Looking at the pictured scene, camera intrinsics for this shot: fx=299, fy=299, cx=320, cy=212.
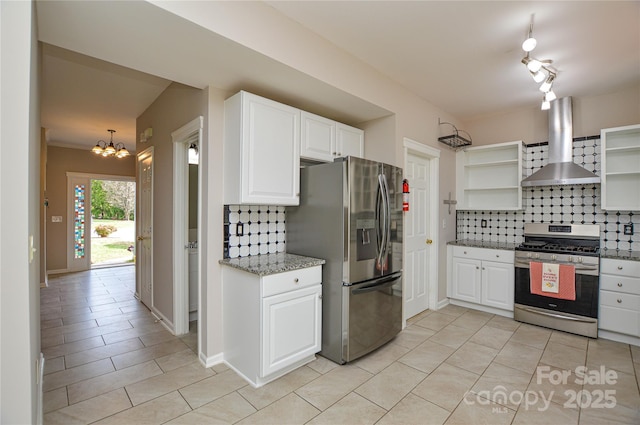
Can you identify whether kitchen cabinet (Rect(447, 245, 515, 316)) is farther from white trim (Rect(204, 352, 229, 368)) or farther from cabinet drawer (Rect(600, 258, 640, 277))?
white trim (Rect(204, 352, 229, 368))

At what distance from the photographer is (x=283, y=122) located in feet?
8.34

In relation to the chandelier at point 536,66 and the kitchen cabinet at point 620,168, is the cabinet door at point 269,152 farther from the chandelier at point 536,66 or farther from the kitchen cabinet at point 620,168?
the kitchen cabinet at point 620,168

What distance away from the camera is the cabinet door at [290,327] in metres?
2.18

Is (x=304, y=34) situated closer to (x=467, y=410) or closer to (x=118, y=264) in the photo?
(x=467, y=410)

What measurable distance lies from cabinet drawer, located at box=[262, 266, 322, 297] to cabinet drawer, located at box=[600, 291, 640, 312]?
9.74 ft

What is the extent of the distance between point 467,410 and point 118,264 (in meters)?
7.83

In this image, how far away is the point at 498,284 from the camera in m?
3.72

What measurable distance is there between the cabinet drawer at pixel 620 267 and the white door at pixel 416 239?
1.70 meters

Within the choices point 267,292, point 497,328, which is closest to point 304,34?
point 267,292

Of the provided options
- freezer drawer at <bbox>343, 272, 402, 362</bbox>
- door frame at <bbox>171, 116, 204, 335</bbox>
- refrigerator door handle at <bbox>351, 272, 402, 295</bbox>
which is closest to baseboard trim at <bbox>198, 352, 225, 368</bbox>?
door frame at <bbox>171, 116, 204, 335</bbox>

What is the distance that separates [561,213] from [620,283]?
1.05 meters

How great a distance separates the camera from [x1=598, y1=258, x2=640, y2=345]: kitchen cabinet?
2.91 meters

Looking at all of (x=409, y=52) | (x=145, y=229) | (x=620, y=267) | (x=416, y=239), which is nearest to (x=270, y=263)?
(x=416, y=239)

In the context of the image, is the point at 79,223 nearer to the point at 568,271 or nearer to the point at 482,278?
the point at 482,278
